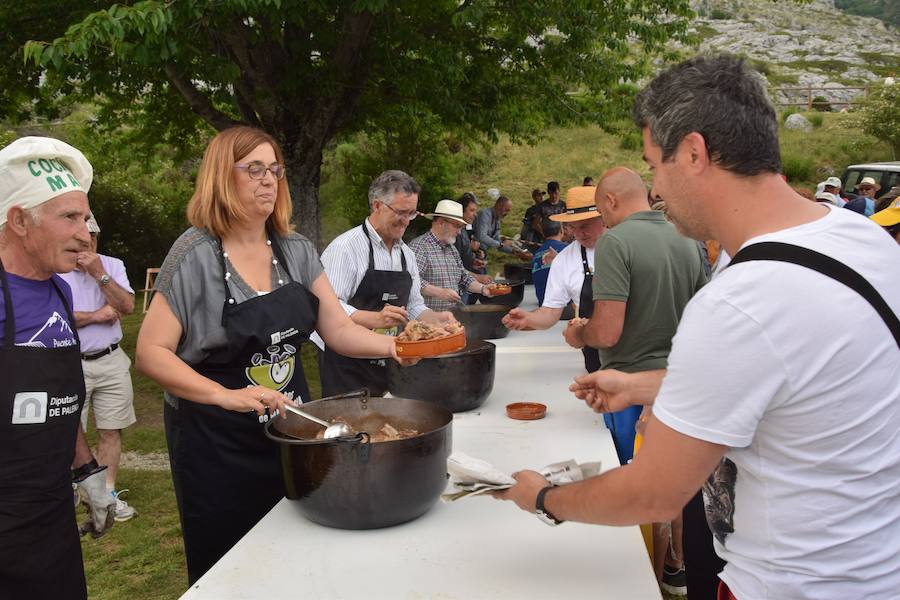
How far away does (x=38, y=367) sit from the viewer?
188 centimetres

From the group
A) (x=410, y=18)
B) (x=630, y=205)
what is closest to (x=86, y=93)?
(x=410, y=18)

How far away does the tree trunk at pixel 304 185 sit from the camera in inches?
328

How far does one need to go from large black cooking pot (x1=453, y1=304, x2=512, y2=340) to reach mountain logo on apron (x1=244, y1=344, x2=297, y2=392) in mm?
1893

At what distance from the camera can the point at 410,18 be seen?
25.6ft

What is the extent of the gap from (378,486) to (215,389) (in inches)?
21.8

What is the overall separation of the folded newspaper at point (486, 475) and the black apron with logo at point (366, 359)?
6.38ft

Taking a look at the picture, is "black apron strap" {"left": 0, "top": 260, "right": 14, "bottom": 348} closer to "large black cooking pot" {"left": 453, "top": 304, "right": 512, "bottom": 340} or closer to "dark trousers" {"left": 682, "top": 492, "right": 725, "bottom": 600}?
"dark trousers" {"left": 682, "top": 492, "right": 725, "bottom": 600}

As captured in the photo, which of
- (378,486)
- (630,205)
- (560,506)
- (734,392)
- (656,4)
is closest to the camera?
(734,392)

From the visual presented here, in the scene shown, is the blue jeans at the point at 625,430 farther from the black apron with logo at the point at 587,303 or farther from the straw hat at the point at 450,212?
the straw hat at the point at 450,212

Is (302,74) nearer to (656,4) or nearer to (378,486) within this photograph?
(656,4)

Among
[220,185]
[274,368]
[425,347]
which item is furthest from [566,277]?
[220,185]

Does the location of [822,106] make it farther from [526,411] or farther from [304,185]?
[526,411]

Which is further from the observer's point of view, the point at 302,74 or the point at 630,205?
the point at 302,74

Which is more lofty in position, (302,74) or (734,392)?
(302,74)
